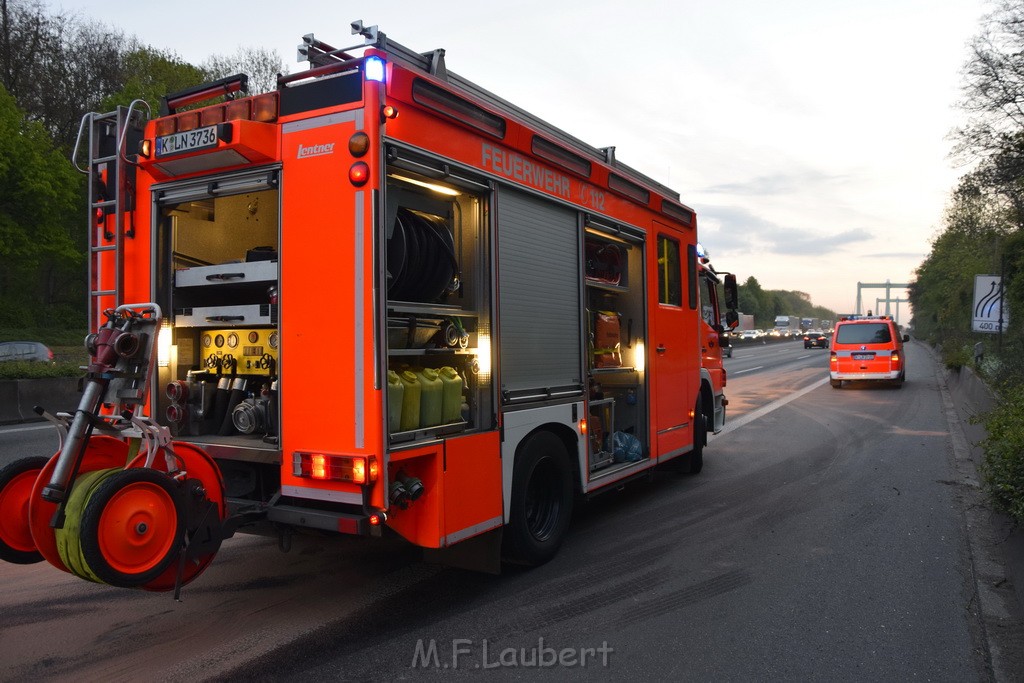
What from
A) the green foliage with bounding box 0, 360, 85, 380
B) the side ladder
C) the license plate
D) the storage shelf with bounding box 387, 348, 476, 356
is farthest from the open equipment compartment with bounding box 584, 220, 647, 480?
the green foliage with bounding box 0, 360, 85, 380

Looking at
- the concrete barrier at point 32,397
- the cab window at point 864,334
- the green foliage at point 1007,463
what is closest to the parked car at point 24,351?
the concrete barrier at point 32,397

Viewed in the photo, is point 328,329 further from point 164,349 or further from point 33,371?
point 33,371

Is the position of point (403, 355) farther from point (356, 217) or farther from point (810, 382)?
point (810, 382)

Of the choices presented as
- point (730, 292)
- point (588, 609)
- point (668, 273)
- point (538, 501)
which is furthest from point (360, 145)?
point (730, 292)

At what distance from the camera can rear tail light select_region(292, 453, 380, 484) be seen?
384 cm

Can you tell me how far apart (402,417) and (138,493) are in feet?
4.35

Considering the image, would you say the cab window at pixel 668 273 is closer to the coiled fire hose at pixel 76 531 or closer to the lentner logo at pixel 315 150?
the lentner logo at pixel 315 150

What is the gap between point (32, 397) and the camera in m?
13.6

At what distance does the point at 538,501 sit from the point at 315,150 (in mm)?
2873

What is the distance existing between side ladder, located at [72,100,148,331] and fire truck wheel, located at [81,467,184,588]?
71.9 inches

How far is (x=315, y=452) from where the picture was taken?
4023 mm

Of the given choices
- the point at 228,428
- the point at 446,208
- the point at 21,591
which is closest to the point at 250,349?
the point at 228,428

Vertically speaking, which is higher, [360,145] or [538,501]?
[360,145]

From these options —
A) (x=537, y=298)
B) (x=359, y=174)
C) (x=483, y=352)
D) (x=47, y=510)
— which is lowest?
(x=47, y=510)
